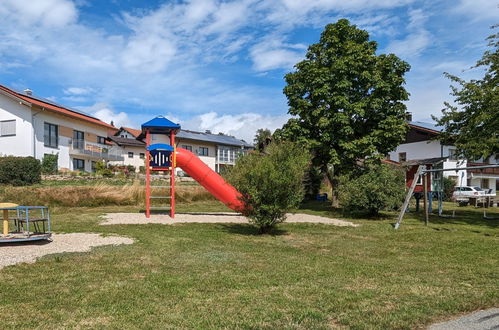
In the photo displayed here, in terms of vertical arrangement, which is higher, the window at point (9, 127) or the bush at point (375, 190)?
the window at point (9, 127)

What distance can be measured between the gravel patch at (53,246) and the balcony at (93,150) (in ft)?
94.8

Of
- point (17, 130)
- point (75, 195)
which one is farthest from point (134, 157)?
point (75, 195)

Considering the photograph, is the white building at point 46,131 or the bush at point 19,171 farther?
the white building at point 46,131

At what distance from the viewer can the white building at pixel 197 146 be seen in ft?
166

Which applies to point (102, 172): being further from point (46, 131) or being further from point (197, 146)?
point (197, 146)

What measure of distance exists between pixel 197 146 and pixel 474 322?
5197 cm

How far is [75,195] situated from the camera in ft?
63.8

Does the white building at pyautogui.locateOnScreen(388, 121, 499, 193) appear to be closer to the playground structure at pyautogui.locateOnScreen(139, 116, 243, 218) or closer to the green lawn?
the playground structure at pyautogui.locateOnScreen(139, 116, 243, 218)

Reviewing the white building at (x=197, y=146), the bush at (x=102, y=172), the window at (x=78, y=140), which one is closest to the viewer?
the bush at (x=102, y=172)

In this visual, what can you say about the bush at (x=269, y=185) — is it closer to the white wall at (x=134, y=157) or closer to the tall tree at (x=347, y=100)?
the tall tree at (x=347, y=100)

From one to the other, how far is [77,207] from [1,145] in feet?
58.7

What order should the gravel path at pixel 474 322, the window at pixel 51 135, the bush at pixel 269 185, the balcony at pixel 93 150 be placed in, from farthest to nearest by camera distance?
the balcony at pixel 93 150 → the window at pixel 51 135 → the bush at pixel 269 185 → the gravel path at pixel 474 322

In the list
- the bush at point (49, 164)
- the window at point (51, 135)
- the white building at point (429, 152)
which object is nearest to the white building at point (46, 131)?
the window at point (51, 135)

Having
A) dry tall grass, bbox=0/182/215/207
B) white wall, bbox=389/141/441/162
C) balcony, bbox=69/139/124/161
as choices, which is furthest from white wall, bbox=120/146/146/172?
white wall, bbox=389/141/441/162
